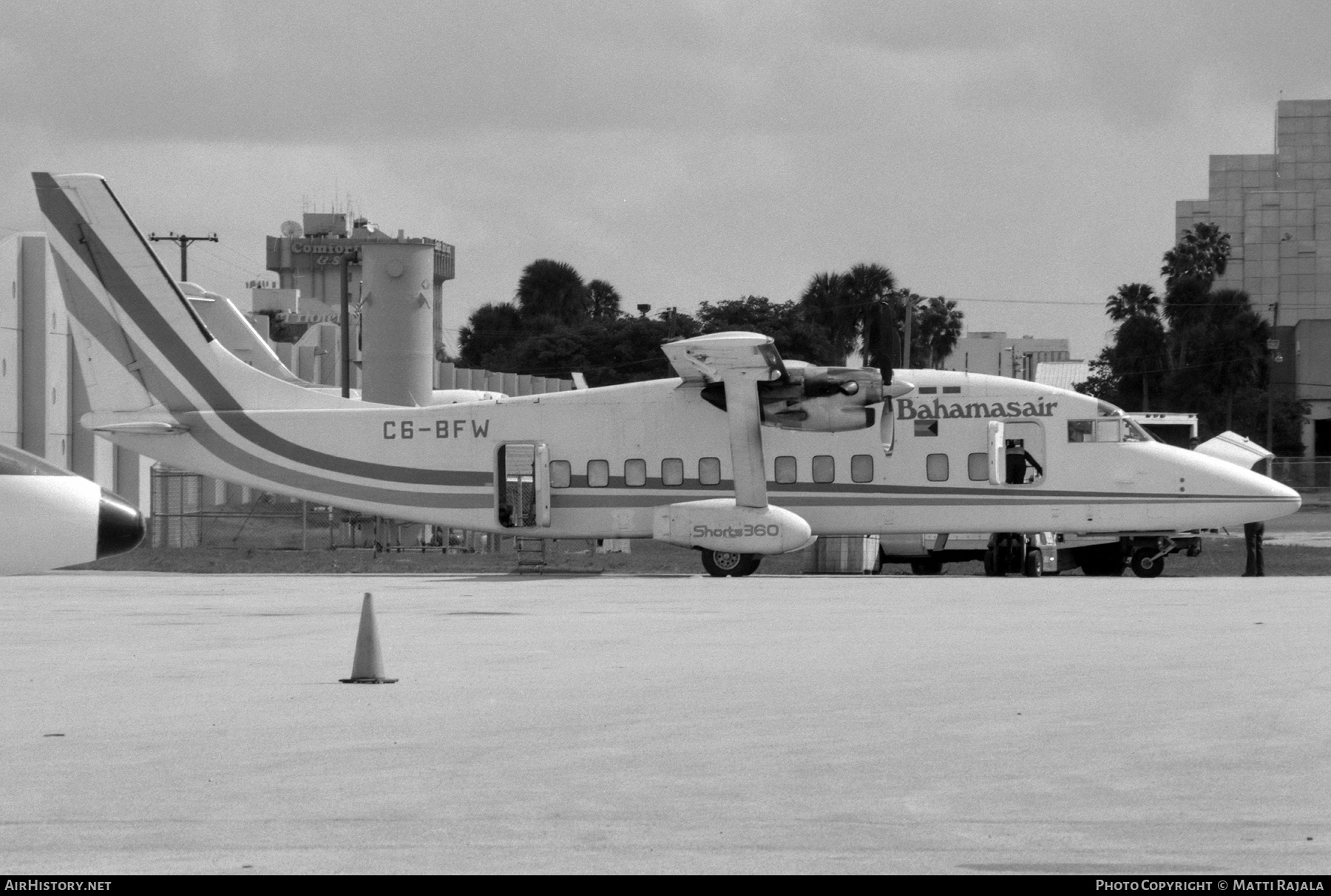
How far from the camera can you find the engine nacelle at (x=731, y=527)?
1073 inches

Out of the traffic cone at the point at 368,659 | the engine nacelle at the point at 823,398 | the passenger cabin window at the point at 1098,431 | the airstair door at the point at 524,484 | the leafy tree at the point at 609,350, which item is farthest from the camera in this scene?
the leafy tree at the point at 609,350

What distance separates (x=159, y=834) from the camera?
7.46 m

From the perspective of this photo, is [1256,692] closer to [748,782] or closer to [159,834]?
[748,782]

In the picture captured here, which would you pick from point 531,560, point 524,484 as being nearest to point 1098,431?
point 524,484

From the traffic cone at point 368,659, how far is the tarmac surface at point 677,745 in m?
0.25

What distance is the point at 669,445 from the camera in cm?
2870

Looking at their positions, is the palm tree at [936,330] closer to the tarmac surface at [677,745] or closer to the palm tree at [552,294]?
the palm tree at [552,294]

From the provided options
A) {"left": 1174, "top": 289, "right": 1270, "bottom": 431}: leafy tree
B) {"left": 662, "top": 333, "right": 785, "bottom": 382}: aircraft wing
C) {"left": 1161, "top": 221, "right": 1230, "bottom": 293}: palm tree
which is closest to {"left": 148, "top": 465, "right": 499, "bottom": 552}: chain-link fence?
{"left": 662, "top": 333, "right": 785, "bottom": 382}: aircraft wing

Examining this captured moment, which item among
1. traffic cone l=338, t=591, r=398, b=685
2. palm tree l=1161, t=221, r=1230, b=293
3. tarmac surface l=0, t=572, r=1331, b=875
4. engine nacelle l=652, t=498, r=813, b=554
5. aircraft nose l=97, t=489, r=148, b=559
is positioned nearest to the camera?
tarmac surface l=0, t=572, r=1331, b=875

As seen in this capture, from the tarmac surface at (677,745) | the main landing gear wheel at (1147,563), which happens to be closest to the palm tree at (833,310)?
the main landing gear wheel at (1147,563)

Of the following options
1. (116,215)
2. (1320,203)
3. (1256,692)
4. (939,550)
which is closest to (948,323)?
(1320,203)

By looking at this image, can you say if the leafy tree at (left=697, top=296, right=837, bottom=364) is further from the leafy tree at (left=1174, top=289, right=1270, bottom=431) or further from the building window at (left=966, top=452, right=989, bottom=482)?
the building window at (left=966, top=452, right=989, bottom=482)

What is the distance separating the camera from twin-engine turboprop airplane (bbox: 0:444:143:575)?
12789mm

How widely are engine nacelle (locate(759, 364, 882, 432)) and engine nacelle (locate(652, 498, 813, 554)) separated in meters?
1.58
